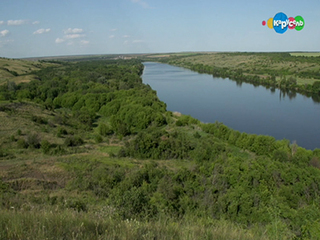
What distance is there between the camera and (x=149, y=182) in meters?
11.1

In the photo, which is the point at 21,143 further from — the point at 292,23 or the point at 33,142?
the point at 292,23

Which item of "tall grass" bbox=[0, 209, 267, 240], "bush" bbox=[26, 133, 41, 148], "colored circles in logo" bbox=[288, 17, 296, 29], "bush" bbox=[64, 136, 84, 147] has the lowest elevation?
"bush" bbox=[64, 136, 84, 147]

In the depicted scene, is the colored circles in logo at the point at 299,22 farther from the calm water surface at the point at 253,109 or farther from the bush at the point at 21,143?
the bush at the point at 21,143

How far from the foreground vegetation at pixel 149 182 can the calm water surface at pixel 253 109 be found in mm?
6894

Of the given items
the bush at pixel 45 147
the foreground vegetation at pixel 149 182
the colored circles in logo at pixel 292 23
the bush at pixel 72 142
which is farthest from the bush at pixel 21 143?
the colored circles in logo at pixel 292 23

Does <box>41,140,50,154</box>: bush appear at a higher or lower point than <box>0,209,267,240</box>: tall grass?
lower

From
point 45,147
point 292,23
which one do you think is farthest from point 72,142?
point 292,23

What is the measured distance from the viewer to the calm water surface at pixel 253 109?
24.2 meters

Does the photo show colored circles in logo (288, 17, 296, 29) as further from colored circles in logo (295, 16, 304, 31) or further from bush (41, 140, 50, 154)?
bush (41, 140, 50, 154)

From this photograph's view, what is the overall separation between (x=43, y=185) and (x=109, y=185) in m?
2.42

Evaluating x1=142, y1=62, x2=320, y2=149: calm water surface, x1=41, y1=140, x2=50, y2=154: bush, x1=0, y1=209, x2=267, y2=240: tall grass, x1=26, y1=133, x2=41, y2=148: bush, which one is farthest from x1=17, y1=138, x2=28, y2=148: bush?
x1=142, y1=62, x2=320, y2=149: calm water surface

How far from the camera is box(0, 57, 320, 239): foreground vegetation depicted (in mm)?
2514

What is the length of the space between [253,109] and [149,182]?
971 inches

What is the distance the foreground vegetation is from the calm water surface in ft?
22.6
